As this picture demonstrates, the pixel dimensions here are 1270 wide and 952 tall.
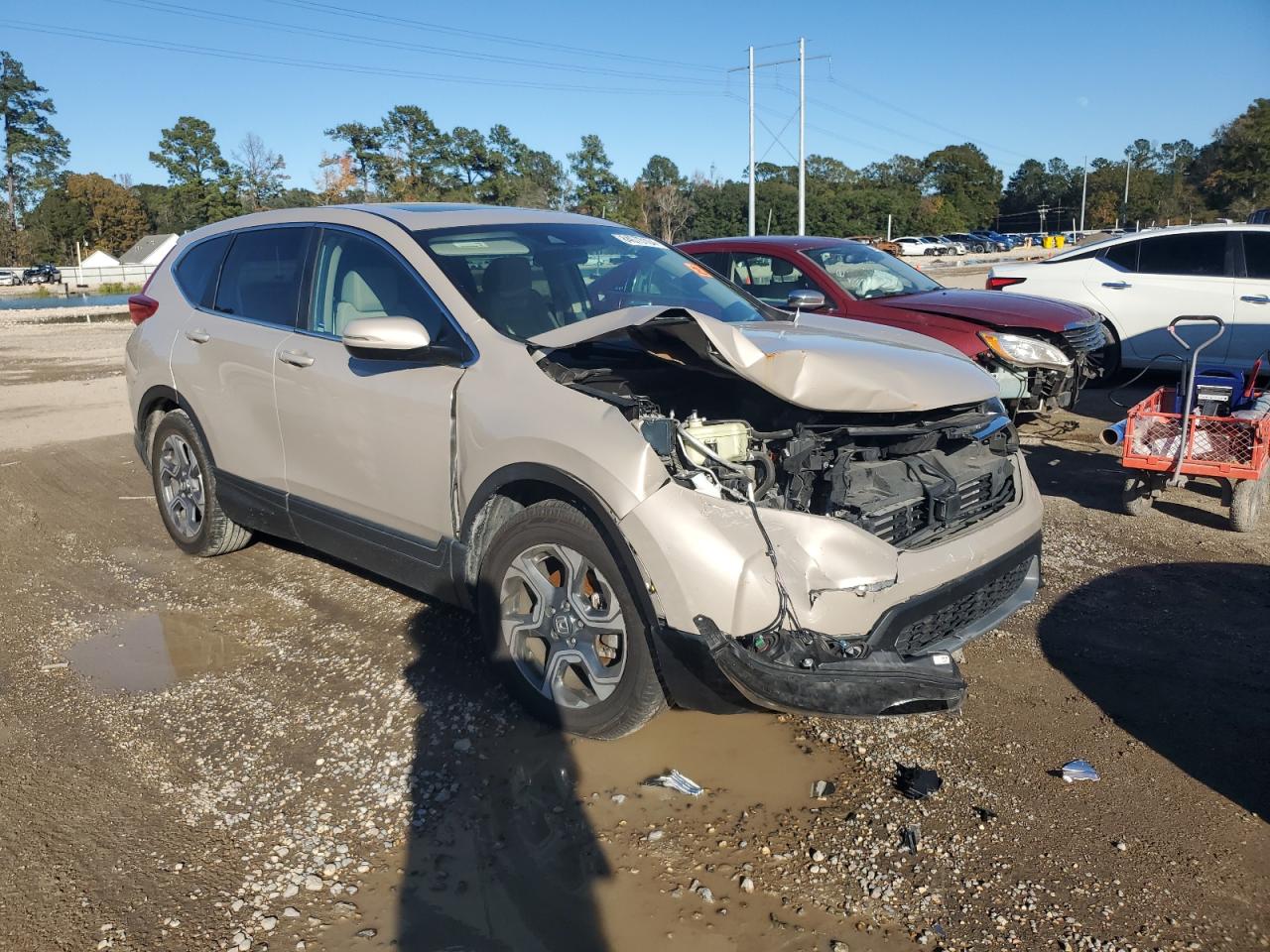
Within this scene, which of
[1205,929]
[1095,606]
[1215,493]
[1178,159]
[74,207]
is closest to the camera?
[1205,929]

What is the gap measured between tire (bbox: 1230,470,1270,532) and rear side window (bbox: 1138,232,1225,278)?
4.86 m

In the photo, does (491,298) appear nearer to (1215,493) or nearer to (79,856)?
(79,856)

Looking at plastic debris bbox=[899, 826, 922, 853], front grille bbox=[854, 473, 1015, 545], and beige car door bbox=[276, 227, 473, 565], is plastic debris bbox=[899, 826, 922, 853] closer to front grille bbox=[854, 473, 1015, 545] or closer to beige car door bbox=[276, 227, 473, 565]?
front grille bbox=[854, 473, 1015, 545]

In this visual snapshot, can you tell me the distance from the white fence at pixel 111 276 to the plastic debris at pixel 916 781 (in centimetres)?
5366

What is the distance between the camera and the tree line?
72.4m

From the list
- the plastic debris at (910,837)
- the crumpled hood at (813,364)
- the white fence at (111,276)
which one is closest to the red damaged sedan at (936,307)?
the crumpled hood at (813,364)

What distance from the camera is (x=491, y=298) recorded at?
3.94m

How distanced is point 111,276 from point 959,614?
56.3 meters

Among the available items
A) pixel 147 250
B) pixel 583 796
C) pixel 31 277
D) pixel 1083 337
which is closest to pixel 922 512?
pixel 583 796

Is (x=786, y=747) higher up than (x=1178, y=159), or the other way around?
(x=1178, y=159)

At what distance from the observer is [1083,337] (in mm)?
7812

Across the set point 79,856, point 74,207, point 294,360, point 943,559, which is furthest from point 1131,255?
point 74,207

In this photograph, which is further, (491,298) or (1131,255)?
(1131,255)

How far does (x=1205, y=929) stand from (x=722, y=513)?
172cm
